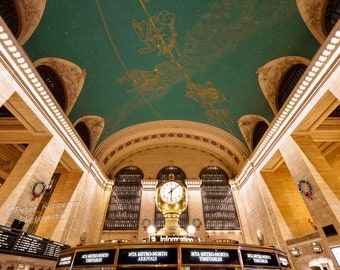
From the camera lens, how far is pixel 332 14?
699cm

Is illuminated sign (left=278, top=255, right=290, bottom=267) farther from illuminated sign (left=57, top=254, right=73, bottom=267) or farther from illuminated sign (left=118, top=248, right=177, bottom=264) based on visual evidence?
illuminated sign (left=57, top=254, right=73, bottom=267)

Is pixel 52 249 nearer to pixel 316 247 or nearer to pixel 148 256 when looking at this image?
pixel 148 256

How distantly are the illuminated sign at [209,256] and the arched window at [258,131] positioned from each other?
10.7 meters

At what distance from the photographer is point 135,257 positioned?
7.42 feet

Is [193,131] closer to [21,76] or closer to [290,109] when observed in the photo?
[290,109]

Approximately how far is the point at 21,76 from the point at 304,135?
1182cm

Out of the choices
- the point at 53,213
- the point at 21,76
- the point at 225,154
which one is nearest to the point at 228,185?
the point at 225,154

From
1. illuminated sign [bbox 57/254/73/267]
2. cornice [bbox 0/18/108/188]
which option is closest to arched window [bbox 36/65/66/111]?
cornice [bbox 0/18/108/188]

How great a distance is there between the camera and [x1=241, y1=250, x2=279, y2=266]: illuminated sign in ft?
7.84

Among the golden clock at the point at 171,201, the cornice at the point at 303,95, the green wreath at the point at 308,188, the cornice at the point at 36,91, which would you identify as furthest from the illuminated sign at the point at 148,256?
the cornice at the point at 303,95

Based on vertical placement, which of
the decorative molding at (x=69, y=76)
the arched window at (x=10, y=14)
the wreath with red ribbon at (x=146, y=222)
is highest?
the decorative molding at (x=69, y=76)

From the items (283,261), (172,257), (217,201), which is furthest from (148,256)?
(217,201)

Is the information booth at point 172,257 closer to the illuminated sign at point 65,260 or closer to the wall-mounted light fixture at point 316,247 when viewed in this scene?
the illuminated sign at point 65,260

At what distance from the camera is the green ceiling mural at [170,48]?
799 cm
